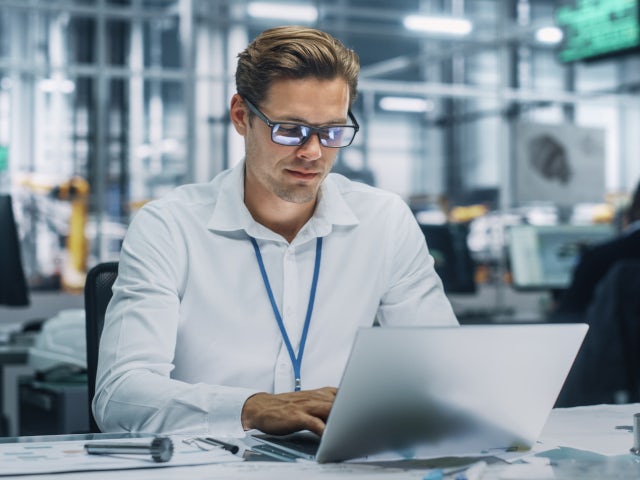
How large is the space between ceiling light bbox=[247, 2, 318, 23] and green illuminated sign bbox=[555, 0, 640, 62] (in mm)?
3574

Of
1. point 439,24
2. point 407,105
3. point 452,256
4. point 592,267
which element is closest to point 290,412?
Answer: point 592,267

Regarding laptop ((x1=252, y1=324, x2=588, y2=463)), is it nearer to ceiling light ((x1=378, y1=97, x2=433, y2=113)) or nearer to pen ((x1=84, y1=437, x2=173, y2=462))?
pen ((x1=84, y1=437, x2=173, y2=462))

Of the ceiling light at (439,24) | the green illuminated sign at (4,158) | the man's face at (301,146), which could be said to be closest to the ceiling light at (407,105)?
the ceiling light at (439,24)

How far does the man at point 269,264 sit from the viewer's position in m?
1.78

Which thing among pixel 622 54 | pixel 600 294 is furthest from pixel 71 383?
pixel 622 54

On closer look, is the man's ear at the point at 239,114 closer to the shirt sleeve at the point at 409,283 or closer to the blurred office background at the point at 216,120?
the shirt sleeve at the point at 409,283

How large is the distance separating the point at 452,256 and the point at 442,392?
3.90m

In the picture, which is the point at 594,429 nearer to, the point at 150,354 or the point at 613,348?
the point at 150,354

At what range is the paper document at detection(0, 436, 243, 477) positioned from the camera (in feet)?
3.97

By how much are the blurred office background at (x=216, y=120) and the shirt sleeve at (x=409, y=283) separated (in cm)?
198

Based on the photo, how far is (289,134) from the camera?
70.7 inches

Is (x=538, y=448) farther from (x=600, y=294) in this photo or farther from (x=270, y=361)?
(x=600, y=294)

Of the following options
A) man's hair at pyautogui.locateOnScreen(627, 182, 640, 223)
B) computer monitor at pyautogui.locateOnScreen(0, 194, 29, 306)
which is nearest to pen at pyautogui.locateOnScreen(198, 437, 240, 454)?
computer monitor at pyautogui.locateOnScreen(0, 194, 29, 306)

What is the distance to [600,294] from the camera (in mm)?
3955
